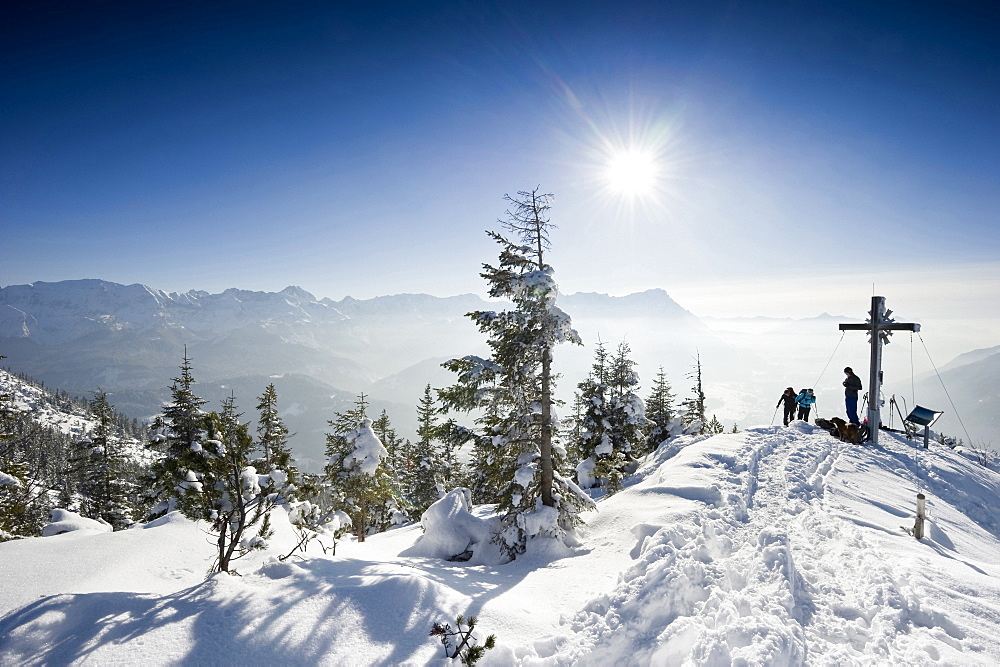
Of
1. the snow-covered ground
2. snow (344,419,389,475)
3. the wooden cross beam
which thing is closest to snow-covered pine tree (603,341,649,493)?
the wooden cross beam

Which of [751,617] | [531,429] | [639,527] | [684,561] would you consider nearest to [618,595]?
[684,561]

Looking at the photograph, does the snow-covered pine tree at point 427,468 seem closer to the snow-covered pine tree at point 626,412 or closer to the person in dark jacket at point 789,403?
the snow-covered pine tree at point 626,412

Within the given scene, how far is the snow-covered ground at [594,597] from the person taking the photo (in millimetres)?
5109

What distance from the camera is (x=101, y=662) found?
452cm

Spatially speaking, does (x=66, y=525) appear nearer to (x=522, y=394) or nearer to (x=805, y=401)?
(x=522, y=394)

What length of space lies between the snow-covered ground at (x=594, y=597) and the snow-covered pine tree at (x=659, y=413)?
17942 mm

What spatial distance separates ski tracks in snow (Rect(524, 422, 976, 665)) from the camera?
5.28 m

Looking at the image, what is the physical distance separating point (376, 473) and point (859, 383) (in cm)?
2272

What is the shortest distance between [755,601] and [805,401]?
1790 centimetres

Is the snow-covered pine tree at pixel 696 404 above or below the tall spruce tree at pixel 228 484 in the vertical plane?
below

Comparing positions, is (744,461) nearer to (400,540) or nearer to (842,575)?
(842,575)

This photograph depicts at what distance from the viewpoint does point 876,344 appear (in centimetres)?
1633

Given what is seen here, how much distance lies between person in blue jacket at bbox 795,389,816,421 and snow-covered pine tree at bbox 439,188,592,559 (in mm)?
14654

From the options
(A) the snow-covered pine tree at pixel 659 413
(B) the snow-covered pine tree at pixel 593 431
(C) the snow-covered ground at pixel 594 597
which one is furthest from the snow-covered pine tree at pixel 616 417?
(C) the snow-covered ground at pixel 594 597
